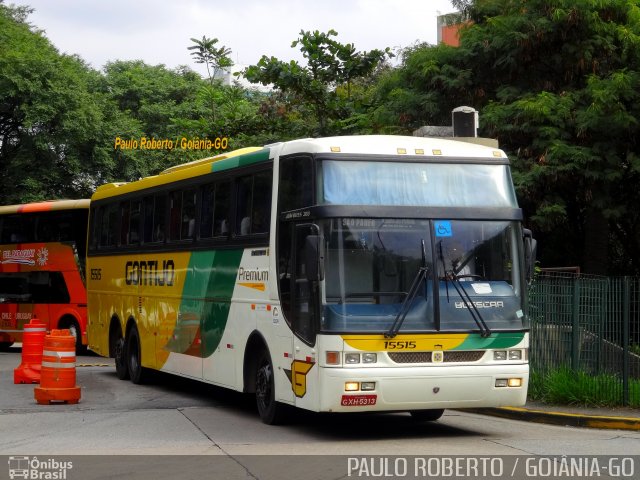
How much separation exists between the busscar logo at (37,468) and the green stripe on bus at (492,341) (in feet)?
14.9

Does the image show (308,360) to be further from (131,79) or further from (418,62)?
(131,79)

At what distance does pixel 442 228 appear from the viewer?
40.8ft

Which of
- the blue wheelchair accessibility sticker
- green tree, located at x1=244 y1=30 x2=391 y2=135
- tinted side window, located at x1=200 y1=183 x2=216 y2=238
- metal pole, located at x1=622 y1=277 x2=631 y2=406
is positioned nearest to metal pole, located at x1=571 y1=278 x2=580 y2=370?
metal pole, located at x1=622 y1=277 x2=631 y2=406

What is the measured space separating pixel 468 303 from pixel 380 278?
1100mm

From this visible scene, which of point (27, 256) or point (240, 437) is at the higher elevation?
point (27, 256)

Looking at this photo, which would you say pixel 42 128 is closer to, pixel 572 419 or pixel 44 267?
pixel 44 267

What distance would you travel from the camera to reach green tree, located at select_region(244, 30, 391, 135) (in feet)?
94.3

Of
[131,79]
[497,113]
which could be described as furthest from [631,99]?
[131,79]

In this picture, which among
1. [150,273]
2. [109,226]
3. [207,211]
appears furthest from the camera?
[109,226]

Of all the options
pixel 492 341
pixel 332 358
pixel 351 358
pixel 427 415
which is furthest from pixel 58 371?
pixel 492 341

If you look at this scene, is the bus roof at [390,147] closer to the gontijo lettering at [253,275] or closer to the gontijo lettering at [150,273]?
the gontijo lettering at [253,275]

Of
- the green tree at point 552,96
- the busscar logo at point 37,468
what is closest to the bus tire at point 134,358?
the green tree at point 552,96

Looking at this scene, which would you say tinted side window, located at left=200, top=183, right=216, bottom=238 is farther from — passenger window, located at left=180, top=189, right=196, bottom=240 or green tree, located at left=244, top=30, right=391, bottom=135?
green tree, located at left=244, top=30, right=391, bottom=135

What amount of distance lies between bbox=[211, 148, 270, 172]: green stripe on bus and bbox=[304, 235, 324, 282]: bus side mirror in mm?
2451
